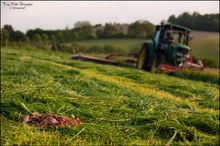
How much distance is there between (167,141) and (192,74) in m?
14.5

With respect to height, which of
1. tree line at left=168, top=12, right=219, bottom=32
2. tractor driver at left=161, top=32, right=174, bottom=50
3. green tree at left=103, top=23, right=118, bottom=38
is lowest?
tractor driver at left=161, top=32, right=174, bottom=50

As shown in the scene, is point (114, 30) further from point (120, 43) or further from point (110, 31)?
point (120, 43)

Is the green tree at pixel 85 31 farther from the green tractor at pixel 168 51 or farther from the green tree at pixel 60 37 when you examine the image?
the green tractor at pixel 168 51

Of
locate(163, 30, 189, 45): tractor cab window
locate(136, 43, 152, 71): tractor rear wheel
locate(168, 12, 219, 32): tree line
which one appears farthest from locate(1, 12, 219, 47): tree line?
locate(163, 30, 189, 45): tractor cab window

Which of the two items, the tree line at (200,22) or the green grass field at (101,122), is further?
the tree line at (200,22)

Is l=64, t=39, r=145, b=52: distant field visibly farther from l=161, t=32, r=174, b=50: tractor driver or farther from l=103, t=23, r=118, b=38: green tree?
l=161, t=32, r=174, b=50: tractor driver

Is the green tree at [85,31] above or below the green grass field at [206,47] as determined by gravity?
above

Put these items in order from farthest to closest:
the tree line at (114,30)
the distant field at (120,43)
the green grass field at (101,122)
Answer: the tree line at (114,30)
the distant field at (120,43)
the green grass field at (101,122)

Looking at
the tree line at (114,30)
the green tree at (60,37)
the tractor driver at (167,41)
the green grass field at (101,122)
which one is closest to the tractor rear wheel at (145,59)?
the tractor driver at (167,41)

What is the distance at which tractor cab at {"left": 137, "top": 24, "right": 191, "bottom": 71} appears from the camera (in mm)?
18703

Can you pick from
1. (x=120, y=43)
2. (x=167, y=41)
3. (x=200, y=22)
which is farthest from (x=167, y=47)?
(x=200, y=22)

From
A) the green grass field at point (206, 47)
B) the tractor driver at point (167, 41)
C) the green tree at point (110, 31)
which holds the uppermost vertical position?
the green tree at point (110, 31)

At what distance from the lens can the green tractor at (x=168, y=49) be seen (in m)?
18.7

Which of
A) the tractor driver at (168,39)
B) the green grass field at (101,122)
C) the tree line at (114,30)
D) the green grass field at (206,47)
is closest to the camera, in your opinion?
the green grass field at (101,122)
